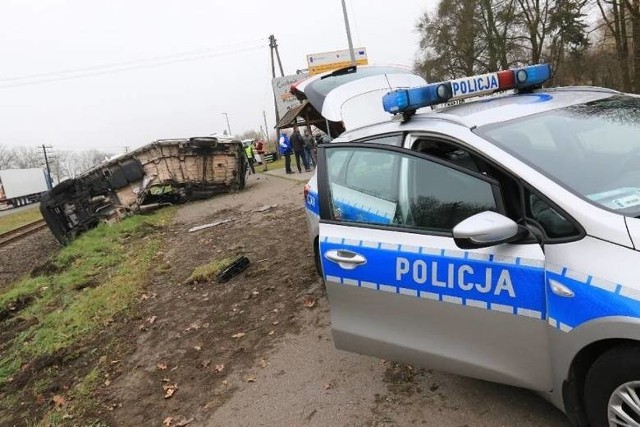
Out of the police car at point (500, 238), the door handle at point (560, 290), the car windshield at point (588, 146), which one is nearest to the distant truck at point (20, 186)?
the police car at point (500, 238)

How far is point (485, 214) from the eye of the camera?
2.29 meters

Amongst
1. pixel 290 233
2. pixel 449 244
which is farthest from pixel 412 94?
pixel 290 233

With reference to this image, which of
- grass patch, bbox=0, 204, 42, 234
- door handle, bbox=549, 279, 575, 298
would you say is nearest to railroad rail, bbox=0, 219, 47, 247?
grass patch, bbox=0, 204, 42, 234

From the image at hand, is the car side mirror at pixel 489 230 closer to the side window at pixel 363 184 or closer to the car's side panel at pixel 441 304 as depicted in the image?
the car's side panel at pixel 441 304

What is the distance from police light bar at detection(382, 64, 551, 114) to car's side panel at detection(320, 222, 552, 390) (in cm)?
78

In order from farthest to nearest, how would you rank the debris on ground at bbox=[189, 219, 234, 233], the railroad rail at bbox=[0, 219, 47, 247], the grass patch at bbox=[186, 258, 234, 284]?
the railroad rail at bbox=[0, 219, 47, 247], the debris on ground at bbox=[189, 219, 234, 233], the grass patch at bbox=[186, 258, 234, 284]

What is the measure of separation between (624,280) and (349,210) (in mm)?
1629

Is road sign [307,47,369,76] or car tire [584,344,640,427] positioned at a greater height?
road sign [307,47,369,76]

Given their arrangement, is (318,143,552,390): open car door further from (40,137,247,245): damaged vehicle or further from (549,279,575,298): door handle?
(40,137,247,245): damaged vehicle

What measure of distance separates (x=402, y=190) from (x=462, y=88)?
871mm

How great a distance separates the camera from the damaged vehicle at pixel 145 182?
1466 centimetres

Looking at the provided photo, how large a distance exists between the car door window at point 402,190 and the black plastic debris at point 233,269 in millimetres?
3752

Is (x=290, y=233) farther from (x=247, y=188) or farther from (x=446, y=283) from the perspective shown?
(x=247, y=188)

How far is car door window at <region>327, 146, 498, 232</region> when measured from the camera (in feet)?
8.56
